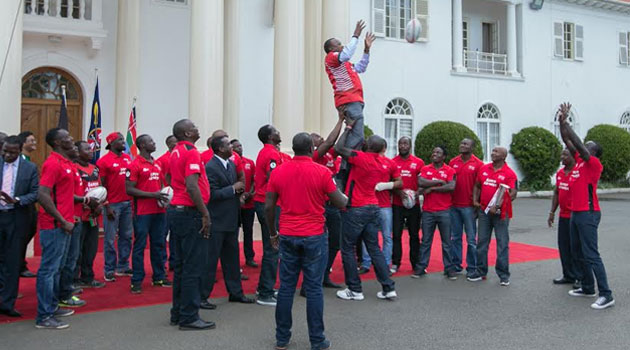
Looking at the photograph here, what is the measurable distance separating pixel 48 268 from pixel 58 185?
0.81 m

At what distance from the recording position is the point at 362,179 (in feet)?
22.5

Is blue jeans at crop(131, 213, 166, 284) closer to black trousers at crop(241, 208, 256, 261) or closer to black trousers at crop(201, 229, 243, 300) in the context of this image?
black trousers at crop(201, 229, 243, 300)

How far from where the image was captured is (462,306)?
21.4 ft


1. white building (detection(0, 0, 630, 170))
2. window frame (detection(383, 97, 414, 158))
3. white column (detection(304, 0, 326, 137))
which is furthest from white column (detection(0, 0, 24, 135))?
window frame (detection(383, 97, 414, 158))

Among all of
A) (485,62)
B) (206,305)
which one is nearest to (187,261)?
(206,305)

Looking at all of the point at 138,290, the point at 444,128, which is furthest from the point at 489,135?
the point at 138,290

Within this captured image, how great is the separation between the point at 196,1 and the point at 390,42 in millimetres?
9900

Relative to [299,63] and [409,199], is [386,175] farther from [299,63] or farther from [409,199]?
[299,63]

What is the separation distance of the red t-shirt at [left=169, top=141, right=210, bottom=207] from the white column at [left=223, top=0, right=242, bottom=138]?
9.19 metres

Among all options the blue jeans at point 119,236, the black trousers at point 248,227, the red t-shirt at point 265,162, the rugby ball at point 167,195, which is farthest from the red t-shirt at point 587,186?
the blue jeans at point 119,236

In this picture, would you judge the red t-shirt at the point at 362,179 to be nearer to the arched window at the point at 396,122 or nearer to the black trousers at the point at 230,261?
the black trousers at the point at 230,261

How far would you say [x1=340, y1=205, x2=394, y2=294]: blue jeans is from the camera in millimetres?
6758

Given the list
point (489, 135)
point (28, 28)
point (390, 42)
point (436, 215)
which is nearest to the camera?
point (436, 215)

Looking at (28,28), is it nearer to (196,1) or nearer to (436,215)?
(196,1)
